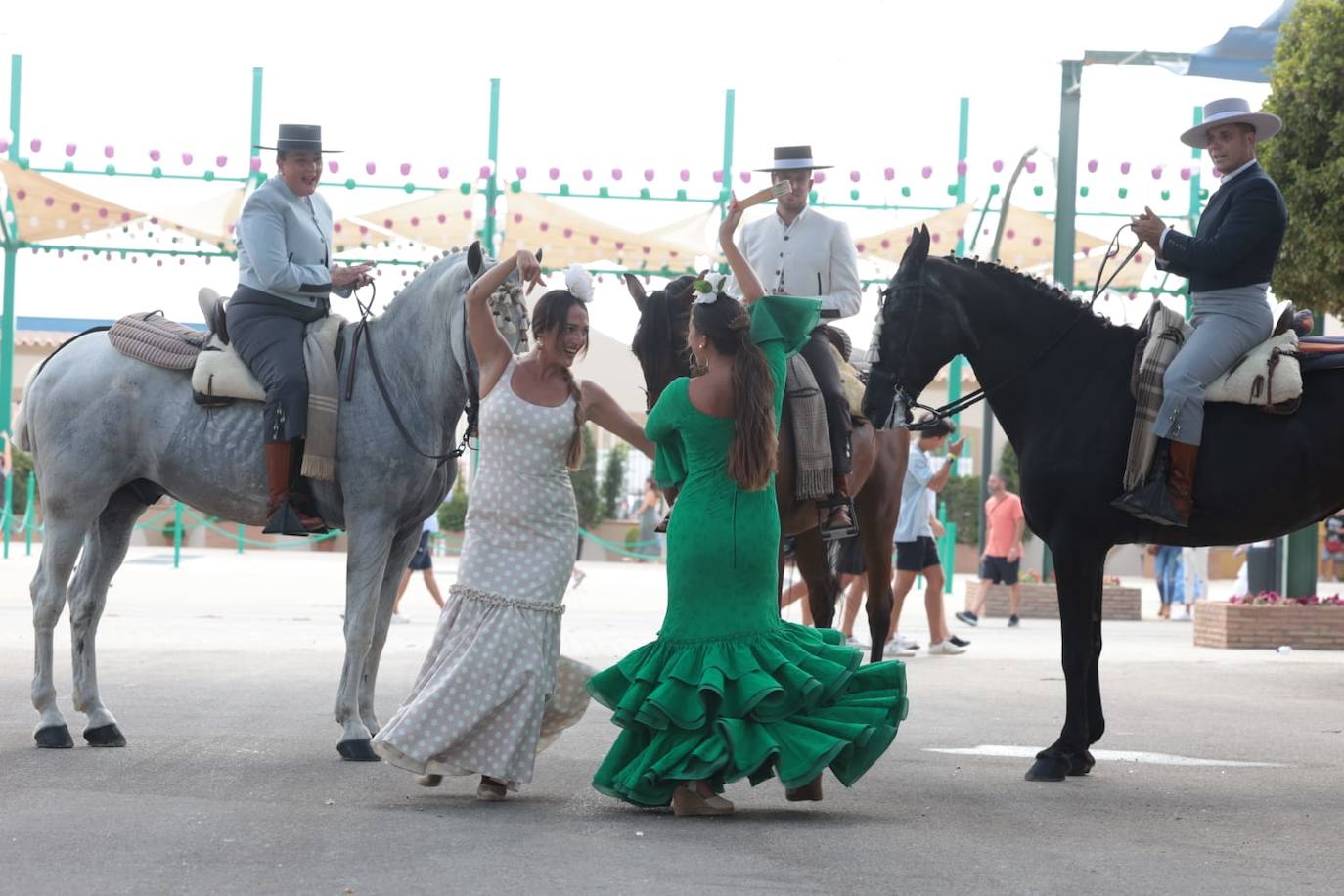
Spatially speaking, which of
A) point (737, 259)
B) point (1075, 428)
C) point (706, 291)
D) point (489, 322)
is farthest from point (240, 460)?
point (1075, 428)

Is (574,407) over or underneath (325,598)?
over

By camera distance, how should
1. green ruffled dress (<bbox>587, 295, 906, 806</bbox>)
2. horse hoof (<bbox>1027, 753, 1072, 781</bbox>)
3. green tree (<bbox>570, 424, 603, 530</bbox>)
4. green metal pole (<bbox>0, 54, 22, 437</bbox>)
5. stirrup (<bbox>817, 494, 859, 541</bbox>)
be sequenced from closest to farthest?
green ruffled dress (<bbox>587, 295, 906, 806</bbox>), horse hoof (<bbox>1027, 753, 1072, 781</bbox>), stirrup (<bbox>817, 494, 859, 541</bbox>), green metal pole (<bbox>0, 54, 22, 437</bbox>), green tree (<bbox>570, 424, 603, 530</bbox>)

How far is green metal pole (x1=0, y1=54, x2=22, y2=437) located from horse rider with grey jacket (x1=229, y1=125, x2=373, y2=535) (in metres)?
18.9

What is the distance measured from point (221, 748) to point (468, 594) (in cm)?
208

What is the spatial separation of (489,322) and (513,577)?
40.7 inches

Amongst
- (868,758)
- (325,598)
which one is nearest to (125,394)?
(868,758)

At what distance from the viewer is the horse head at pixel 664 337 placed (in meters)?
7.93

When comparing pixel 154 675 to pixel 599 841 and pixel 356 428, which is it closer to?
pixel 356 428

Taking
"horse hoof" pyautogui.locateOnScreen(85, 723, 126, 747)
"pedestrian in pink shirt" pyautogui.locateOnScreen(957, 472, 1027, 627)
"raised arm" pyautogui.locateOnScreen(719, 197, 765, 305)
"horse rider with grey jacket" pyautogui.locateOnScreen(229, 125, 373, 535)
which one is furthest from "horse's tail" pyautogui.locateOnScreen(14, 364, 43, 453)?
"pedestrian in pink shirt" pyautogui.locateOnScreen(957, 472, 1027, 627)

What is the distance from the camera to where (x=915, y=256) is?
7.99 m

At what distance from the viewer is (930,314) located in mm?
8031

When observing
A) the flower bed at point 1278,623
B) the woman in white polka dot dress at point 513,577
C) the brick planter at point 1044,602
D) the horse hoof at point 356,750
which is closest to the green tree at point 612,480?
the brick planter at point 1044,602

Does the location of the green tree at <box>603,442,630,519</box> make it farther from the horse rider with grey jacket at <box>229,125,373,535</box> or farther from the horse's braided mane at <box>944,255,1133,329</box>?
the horse's braided mane at <box>944,255,1133,329</box>

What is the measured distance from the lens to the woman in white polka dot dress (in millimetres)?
6367
